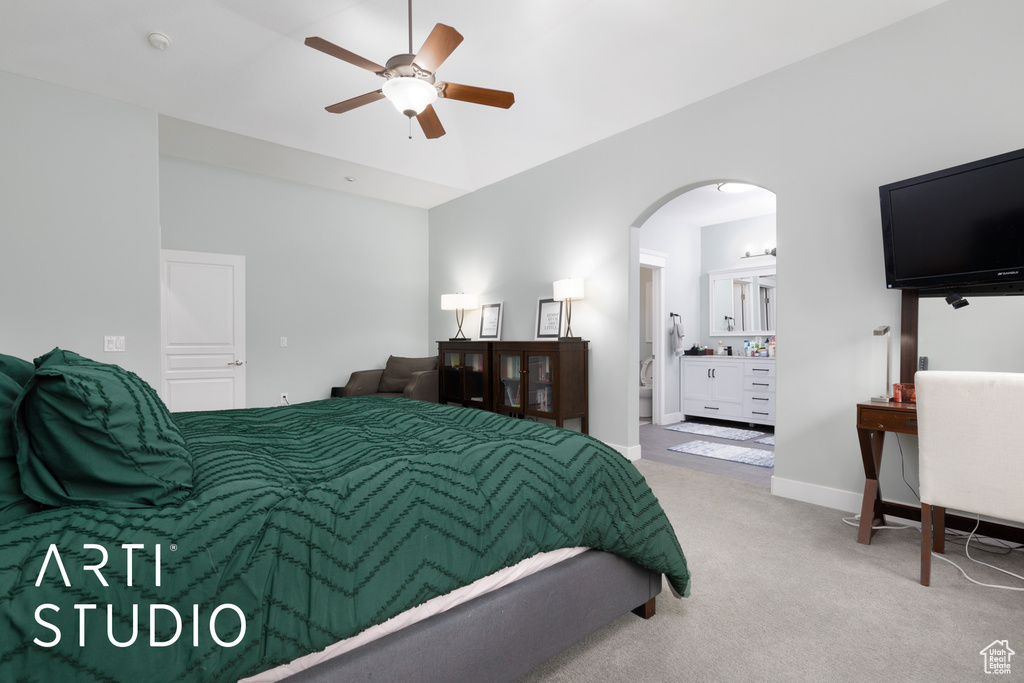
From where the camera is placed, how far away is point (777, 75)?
3.25 meters

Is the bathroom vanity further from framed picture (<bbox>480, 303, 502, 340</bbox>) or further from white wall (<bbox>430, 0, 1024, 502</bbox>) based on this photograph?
framed picture (<bbox>480, 303, 502, 340</bbox>)

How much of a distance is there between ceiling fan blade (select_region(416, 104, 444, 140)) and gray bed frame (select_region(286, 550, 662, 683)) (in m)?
2.54

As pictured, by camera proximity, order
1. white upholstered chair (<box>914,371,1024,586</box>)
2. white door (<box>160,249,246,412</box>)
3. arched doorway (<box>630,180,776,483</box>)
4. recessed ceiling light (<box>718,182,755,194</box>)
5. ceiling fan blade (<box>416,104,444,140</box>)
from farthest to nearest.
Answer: arched doorway (<box>630,180,776,483</box>)
recessed ceiling light (<box>718,182,755,194</box>)
white door (<box>160,249,246,412</box>)
ceiling fan blade (<box>416,104,444,140</box>)
white upholstered chair (<box>914,371,1024,586</box>)

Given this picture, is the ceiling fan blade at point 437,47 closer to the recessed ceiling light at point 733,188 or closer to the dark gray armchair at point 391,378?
the dark gray armchair at point 391,378

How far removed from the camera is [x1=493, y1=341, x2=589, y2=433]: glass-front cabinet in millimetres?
4234

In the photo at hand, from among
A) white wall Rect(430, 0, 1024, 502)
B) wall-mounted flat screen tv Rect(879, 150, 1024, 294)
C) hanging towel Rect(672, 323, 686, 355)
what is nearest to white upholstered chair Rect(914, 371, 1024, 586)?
wall-mounted flat screen tv Rect(879, 150, 1024, 294)

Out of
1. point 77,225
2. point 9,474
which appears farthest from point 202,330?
point 9,474

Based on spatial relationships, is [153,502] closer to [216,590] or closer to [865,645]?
[216,590]

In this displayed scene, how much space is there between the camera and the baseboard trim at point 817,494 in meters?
2.94

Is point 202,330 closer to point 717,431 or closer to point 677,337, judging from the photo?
point 677,337

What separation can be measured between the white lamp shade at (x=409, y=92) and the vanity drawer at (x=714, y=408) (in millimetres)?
5027

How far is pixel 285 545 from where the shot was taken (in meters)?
1.06

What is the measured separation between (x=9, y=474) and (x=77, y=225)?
11.1ft

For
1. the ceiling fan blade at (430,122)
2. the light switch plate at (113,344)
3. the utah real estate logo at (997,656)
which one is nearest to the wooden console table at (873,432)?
the utah real estate logo at (997,656)
